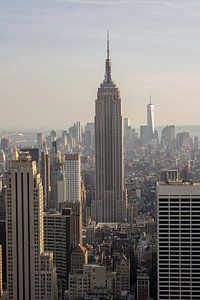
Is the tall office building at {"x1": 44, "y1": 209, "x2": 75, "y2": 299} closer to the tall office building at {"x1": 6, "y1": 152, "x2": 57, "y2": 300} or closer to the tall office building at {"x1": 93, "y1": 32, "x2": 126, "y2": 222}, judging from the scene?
the tall office building at {"x1": 6, "y1": 152, "x2": 57, "y2": 300}

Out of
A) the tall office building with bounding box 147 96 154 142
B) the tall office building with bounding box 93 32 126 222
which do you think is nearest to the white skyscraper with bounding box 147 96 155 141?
the tall office building with bounding box 147 96 154 142

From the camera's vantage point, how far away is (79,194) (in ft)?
61.2

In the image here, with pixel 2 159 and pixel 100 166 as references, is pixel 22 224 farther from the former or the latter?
pixel 100 166

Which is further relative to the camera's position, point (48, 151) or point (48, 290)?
point (48, 151)

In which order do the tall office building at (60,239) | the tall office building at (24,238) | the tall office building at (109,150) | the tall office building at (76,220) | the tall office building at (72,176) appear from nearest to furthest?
the tall office building at (24,238)
the tall office building at (60,239)
the tall office building at (76,220)
the tall office building at (72,176)
the tall office building at (109,150)

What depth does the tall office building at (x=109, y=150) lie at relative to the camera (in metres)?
19.9

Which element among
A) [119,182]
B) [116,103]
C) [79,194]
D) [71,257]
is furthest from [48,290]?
[116,103]

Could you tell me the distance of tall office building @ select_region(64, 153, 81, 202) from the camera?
17.7 metres

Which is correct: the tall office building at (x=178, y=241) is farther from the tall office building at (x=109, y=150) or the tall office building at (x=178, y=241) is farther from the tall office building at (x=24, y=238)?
the tall office building at (x=109, y=150)

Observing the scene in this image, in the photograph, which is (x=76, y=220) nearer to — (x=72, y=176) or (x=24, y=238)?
(x=24, y=238)

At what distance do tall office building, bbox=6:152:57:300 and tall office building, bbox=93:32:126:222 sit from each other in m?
9.22

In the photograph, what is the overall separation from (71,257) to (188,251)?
267cm

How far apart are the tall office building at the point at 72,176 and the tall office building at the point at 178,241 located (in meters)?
7.09

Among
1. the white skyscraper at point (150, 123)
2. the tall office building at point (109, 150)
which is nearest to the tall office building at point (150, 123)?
the white skyscraper at point (150, 123)
